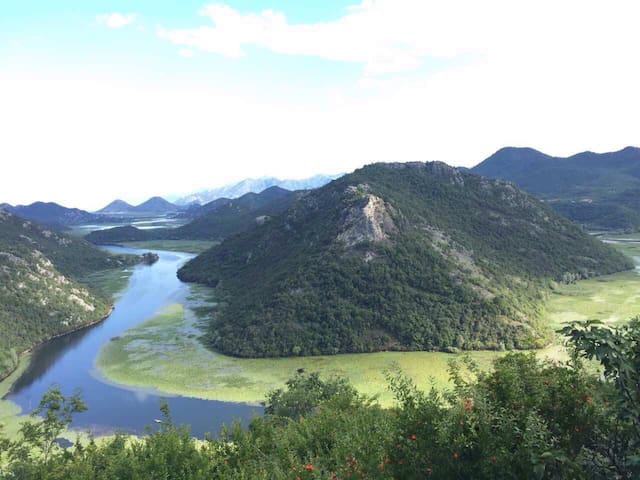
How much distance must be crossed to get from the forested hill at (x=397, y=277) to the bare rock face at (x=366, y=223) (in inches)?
16.2

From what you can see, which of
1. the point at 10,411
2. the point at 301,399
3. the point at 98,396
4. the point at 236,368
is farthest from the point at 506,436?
the point at 10,411

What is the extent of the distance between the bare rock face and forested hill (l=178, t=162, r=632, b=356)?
41 centimetres

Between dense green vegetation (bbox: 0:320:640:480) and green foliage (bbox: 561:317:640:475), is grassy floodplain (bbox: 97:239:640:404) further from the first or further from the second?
green foliage (bbox: 561:317:640:475)

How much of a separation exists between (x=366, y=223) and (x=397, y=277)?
24.4 m

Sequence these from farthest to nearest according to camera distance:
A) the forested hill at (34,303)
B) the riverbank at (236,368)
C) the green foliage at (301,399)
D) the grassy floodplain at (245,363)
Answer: the forested hill at (34,303)
the grassy floodplain at (245,363)
the riverbank at (236,368)
the green foliage at (301,399)

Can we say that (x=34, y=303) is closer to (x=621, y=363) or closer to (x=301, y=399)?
(x=301, y=399)

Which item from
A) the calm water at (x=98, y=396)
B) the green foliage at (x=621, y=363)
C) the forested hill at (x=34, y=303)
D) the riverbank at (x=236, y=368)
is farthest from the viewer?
the forested hill at (x=34, y=303)

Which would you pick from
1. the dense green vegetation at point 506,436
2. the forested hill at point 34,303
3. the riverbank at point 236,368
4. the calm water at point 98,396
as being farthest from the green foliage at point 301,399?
the forested hill at point 34,303

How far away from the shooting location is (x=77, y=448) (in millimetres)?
61594

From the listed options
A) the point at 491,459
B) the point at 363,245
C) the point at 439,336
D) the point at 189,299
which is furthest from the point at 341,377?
the point at 189,299

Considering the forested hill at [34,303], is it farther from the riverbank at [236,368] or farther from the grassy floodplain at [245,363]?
the riverbank at [236,368]

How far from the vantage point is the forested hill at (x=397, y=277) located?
12081 cm

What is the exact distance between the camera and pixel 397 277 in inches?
5394

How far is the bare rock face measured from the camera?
149500 millimetres
